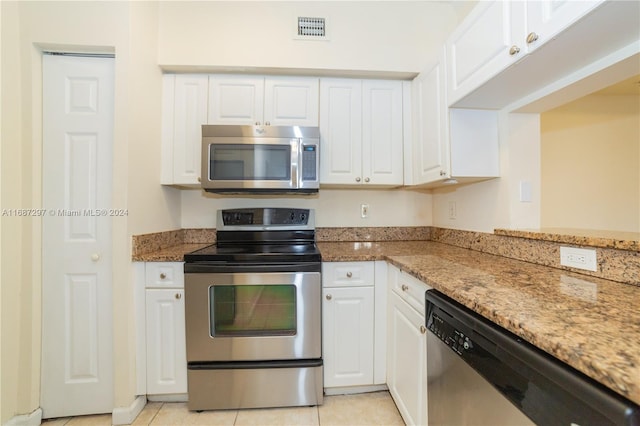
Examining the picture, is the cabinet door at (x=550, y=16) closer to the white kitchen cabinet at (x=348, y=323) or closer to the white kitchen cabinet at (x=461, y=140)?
the white kitchen cabinet at (x=461, y=140)

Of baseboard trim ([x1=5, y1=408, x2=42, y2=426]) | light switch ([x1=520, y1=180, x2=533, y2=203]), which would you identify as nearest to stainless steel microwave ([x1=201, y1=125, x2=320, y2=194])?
light switch ([x1=520, y1=180, x2=533, y2=203])

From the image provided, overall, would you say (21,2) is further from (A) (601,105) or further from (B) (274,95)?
(A) (601,105)

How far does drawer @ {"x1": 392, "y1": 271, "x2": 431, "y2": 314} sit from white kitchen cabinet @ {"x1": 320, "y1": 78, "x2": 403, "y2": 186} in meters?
0.79

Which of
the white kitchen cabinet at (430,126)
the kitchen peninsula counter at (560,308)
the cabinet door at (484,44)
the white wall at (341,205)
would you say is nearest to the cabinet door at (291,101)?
the white wall at (341,205)

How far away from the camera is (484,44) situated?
46.0 inches

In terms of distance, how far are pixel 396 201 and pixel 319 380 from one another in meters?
1.43

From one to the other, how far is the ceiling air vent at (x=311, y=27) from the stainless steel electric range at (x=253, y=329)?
60.0 inches

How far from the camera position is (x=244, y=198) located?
2.12 m

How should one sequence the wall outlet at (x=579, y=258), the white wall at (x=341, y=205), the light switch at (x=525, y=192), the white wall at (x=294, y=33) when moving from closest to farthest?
the wall outlet at (x=579, y=258)
the light switch at (x=525, y=192)
the white wall at (x=294, y=33)
the white wall at (x=341, y=205)

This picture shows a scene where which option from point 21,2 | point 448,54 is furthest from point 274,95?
point 21,2

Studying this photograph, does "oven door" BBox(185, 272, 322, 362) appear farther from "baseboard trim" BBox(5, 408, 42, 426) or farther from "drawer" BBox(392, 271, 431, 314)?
"baseboard trim" BBox(5, 408, 42, 426)

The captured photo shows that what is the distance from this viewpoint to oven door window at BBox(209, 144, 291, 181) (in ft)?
5.60

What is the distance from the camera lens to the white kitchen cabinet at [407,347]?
114cm

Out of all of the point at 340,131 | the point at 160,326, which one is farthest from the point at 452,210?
the point at 160,326
